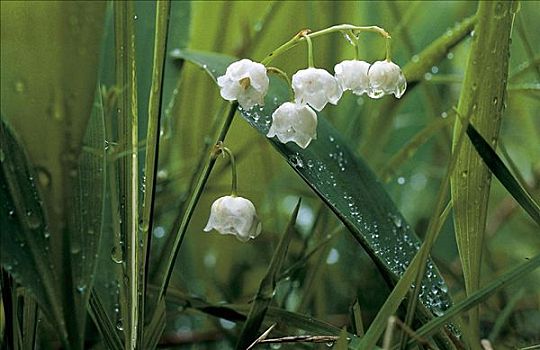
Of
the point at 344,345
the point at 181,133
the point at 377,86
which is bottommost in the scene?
the point at 344,345

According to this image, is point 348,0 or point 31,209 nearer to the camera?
point 31,209


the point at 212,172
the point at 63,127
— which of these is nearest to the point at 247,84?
the point at 63,127

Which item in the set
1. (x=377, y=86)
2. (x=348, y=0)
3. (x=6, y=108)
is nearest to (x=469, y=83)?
(x=377, y=86)

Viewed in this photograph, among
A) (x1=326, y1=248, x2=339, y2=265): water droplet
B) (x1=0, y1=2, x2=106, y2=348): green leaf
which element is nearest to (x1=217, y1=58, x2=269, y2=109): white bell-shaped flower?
(x1=0, y1=2, x2=106, y2=348): green leaf

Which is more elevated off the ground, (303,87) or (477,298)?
(303,87)

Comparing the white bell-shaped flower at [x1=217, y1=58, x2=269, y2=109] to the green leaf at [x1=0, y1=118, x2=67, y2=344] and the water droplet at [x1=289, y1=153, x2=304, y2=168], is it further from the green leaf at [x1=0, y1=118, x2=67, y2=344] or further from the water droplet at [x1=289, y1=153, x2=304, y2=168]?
the green leaf at [x1=0, y1=118, x2=67, y2=344]

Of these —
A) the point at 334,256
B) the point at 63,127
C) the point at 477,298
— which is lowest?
the point at 477,298

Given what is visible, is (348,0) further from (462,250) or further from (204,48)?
(462,250)

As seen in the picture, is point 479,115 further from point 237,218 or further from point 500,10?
point 237,218
